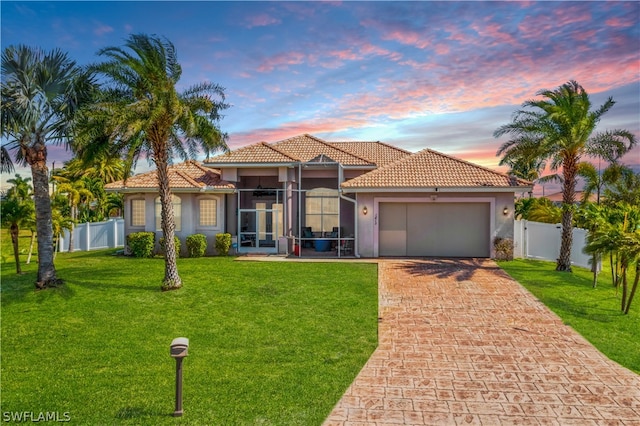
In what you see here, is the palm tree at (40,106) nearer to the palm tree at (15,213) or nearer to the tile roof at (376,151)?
the palm tree at (15,213)

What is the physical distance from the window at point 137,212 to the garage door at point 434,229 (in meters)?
13.2

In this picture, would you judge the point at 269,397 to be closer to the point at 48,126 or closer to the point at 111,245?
the point at 48,126

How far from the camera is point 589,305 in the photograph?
1303 cm

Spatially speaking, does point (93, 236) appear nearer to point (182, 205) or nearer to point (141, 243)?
point (141, 243)

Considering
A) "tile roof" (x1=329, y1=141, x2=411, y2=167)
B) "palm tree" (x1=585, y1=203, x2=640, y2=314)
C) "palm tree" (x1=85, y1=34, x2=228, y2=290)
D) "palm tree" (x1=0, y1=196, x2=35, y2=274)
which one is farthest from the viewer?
"tile roof" (x1=329, y1=141, x2=411, y2=167)

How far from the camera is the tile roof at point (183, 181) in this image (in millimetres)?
21844

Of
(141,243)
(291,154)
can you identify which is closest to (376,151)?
(291,154)

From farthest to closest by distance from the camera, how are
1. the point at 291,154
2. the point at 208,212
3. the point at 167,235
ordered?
the point at 291,154 < the point at 208,212 < the point at 167,235

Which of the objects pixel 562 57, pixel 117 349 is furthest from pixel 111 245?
pixel 562 57

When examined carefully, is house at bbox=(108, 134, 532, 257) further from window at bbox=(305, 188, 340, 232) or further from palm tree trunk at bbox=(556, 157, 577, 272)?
palm tree trunk at bbox=(556, 157, 577, 272)

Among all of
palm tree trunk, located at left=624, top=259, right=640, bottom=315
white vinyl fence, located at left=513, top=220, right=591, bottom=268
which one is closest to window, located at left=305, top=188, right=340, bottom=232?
white vinyl fence, located at left=513, top=220, right=591, bottom=268

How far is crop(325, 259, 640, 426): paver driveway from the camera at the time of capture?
21.9 ft

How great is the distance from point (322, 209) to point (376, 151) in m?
6.94

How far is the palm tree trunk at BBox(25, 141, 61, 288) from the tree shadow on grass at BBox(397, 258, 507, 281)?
14169 millimetres
